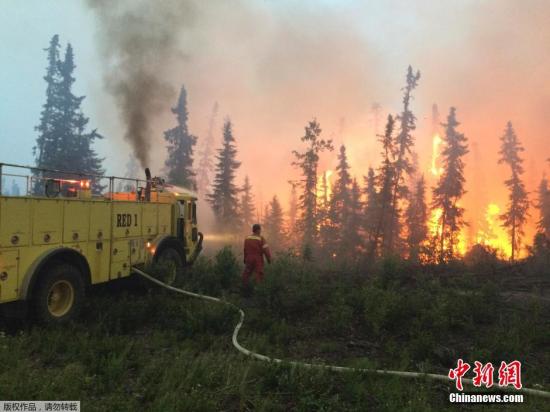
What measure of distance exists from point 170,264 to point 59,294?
3.26m

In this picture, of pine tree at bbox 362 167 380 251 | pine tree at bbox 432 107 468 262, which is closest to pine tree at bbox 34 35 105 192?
pine tree at bbox 362 167 380 251

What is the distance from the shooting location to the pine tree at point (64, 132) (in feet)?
119

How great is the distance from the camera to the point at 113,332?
25.8 feet

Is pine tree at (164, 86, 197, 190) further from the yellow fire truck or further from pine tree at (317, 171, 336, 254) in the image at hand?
the yellow fire truck

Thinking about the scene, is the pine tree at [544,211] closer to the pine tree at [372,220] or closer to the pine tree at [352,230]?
the pine tree at [372,220]

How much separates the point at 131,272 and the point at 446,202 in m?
39.6

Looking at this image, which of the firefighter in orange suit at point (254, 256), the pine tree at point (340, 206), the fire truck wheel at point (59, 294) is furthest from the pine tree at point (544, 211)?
the fire truck wheel at point (59, 294)

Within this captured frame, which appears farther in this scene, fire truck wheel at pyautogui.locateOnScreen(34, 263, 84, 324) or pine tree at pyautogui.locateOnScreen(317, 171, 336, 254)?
pine tree at pyautogui.locateOnScreen(317, 171, 336, 254)

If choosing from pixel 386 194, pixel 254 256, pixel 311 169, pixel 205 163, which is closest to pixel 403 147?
pixel 386 194

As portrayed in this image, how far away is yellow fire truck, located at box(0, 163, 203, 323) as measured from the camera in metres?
7.08

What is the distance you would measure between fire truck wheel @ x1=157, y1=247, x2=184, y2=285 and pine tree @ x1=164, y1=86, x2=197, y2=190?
105 feet

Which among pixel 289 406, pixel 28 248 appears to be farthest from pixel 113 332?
pixel 289 406

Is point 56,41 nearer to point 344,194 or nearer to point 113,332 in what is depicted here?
point 344,194

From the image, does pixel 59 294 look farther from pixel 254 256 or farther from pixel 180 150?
pixel 180 150
